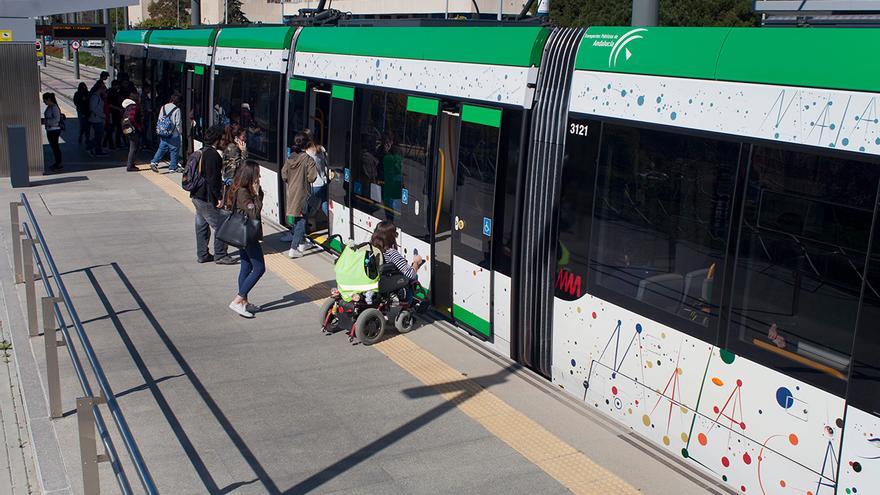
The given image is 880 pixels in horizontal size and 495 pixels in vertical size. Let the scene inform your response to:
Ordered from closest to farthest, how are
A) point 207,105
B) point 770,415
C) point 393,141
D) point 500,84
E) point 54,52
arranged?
point 770,415, point 500,84, point 393,141, point 207,105, point 54,52

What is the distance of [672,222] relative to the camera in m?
6.05

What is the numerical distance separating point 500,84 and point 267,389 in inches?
127

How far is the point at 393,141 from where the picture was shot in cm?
1002

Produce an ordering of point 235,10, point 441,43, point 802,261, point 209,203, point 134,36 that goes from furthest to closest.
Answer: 1. point 235,10
2. point 134,36
3. point 209,203
4. point 441,43
5. point 802,261

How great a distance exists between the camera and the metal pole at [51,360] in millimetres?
7078

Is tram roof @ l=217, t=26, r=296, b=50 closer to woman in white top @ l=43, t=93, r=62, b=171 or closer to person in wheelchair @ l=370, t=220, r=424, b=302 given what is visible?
woman in white top @ l=43, t=93, r=62, b=171

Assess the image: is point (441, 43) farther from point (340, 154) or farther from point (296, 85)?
point (296, 85)

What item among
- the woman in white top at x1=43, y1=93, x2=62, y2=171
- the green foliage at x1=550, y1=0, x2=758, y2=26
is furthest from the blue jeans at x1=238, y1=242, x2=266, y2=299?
the green foliage at x1=550, y1=0, x2=758, y2=26

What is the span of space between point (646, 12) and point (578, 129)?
9.35 ft

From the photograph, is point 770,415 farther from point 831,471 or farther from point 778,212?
point 778,212

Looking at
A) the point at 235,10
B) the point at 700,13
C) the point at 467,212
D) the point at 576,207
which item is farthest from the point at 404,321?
the point at 235,10

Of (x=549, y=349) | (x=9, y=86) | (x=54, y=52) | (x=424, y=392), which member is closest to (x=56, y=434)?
(x=424, y=392)

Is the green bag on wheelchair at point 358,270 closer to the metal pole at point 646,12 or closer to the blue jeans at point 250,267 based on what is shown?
the blue jeans at point 250,267

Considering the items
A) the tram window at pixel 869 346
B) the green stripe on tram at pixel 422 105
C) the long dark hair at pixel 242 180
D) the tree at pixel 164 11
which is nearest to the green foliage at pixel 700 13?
the green stripe on tram at pixel 422 105
